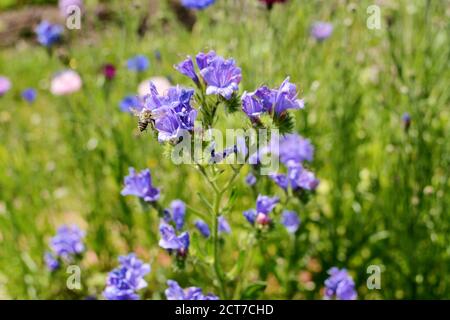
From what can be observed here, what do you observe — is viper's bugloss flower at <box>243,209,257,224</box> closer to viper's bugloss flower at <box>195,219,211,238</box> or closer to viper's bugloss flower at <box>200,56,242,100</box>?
viper's bugloss flower at <box>195,219,211,238</box>

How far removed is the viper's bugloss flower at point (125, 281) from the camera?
4.78 ft

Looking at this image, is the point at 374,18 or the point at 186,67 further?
the point at 374,18

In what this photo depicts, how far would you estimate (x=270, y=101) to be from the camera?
1.21m

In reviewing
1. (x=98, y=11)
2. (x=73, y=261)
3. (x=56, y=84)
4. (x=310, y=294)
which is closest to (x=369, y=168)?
(x=310, y=294)

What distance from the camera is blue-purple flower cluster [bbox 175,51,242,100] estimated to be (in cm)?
117

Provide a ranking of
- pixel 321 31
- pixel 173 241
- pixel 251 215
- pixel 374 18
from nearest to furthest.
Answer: pixel 173 241, pixel 251 215, pixel 374 18, pixel 321 31

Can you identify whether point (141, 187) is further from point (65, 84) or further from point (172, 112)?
point (65, 84)

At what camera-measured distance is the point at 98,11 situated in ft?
20.5

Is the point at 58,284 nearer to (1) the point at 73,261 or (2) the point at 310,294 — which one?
(1) the point at 73,261

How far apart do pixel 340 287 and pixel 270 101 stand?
24.6 inches

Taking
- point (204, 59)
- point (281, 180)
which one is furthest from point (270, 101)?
point (281, 180)

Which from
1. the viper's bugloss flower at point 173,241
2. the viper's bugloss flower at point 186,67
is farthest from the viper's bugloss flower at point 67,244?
the viper's bugloss flower at point 186,67
